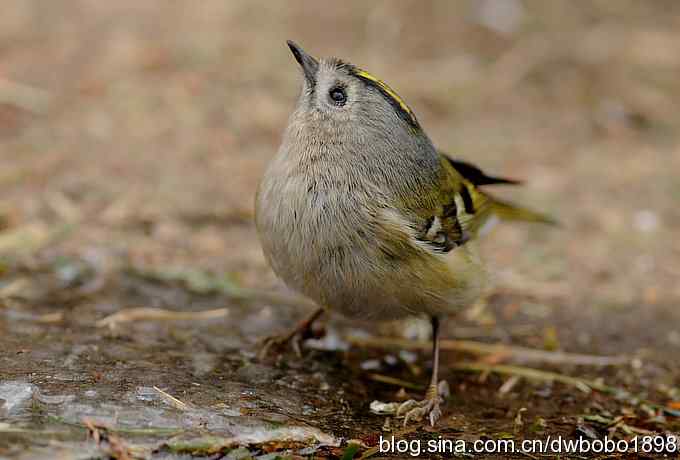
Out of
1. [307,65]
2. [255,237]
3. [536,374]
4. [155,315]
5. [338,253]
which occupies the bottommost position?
[536,374]

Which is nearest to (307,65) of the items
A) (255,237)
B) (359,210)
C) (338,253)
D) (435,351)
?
(359,210)

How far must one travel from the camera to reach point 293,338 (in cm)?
393

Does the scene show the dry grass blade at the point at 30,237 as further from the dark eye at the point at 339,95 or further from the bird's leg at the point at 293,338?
the dark eye at the point at 339,95

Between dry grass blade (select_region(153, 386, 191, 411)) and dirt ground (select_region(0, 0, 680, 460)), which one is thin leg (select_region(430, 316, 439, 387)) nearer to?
dirt ground (select_region(0, 0, 680, 460))

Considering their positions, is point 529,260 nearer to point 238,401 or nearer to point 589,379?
point 589,379

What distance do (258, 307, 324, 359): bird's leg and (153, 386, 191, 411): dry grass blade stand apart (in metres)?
0.81

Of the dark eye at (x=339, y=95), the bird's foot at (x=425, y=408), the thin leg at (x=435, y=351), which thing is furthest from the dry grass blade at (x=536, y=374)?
the dark eye at (x=339, y=95)

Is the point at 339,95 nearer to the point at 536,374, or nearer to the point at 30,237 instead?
the point at 536,374

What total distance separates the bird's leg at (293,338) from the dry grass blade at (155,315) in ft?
1.41

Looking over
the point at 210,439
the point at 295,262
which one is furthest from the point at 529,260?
the point at 210,439

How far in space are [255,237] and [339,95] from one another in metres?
2.09

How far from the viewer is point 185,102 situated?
22.3 ft

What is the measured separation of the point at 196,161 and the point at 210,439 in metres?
3.81

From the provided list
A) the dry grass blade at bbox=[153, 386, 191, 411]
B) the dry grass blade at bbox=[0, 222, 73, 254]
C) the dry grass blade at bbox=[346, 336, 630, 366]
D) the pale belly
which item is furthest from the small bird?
the dry grass blade at bbox=[0, 222, 73, 254]
